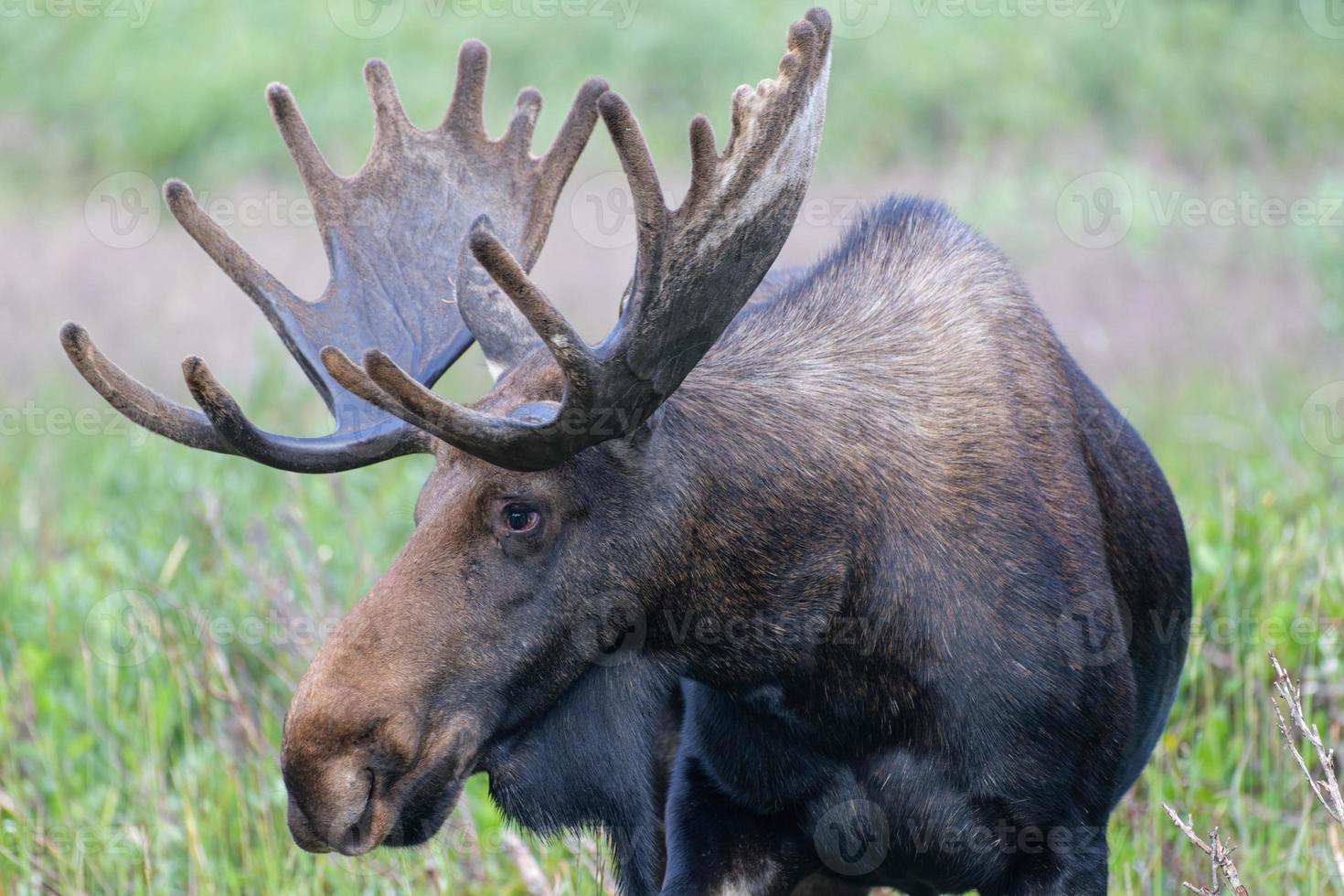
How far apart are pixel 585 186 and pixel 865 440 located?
11.0 metres

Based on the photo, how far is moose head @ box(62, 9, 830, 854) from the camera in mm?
2490

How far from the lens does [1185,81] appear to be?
16.7 m

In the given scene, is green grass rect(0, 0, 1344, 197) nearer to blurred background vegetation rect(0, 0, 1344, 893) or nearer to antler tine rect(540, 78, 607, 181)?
blurred background vegetation rect(0, 0, 1344, 893)

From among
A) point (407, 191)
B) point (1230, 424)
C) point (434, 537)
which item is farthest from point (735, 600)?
point (1230, 424)

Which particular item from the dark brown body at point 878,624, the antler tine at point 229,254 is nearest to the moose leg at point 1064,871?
the dark brown body at point 878,624

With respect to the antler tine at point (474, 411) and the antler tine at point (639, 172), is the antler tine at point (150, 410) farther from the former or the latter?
the antler tine at point (639, 172)

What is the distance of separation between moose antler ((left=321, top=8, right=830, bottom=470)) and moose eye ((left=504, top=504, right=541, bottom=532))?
93mm

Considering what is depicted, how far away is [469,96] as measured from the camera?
12.4 feet

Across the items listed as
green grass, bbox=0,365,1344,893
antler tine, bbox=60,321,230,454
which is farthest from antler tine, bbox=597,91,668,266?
green grass, bbox=0,365,1344,893

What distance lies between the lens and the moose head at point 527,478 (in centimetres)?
249

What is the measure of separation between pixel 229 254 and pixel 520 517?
3.24 ft

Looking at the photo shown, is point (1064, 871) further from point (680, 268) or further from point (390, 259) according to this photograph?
point (390, 259)

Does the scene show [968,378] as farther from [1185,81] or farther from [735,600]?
[1185,81]

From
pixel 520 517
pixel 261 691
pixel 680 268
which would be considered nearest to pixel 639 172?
pixel 680 268
